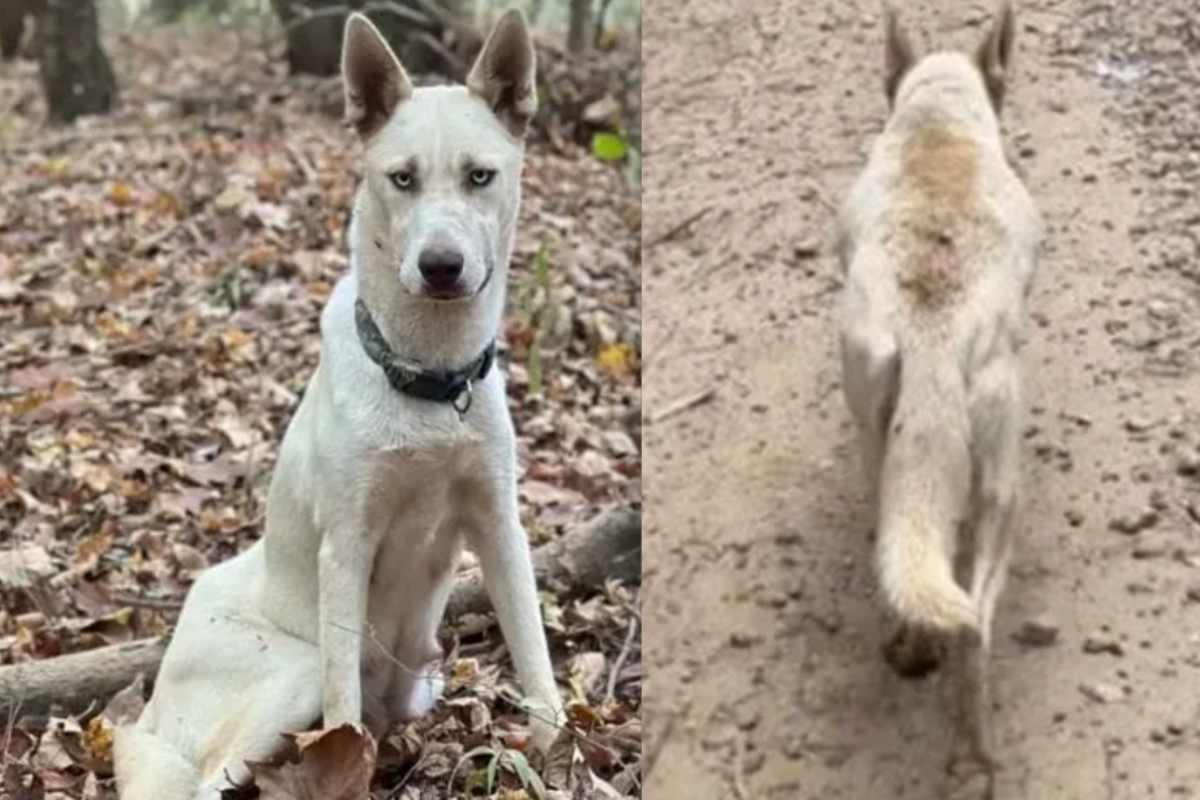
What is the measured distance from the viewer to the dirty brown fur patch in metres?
2.45

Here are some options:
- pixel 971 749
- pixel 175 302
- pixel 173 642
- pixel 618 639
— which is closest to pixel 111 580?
pixel 173 642

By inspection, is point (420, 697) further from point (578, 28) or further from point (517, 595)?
point (578, 28)

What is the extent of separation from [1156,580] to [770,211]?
0.98 meters

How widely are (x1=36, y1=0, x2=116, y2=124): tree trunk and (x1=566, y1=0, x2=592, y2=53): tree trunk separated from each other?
3.65 meters

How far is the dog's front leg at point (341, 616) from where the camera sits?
3639 mm

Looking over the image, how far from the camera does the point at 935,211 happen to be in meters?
2.52

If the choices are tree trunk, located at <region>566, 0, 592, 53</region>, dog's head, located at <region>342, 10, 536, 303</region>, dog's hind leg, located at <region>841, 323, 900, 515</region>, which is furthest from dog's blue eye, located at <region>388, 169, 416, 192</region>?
tree trunk, located at <region>566, 0, 592, 53</region>

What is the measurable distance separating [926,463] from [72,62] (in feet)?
36.2

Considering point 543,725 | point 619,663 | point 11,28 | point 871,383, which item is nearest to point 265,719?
point 543,725

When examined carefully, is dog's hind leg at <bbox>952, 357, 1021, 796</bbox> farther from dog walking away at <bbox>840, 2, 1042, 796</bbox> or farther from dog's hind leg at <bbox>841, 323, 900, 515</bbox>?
dog's hind leg at <bbox>841, 323, 900, 515</bbox>

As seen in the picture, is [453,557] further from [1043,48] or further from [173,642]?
[1043,48]

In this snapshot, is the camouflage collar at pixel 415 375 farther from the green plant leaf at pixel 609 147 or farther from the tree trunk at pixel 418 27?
the tree trunk at pixel 418 27

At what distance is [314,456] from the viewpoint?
374cm

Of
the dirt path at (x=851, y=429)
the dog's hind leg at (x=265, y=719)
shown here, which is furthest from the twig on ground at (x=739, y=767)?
the dog's hind leg at (x=265, y=719)
